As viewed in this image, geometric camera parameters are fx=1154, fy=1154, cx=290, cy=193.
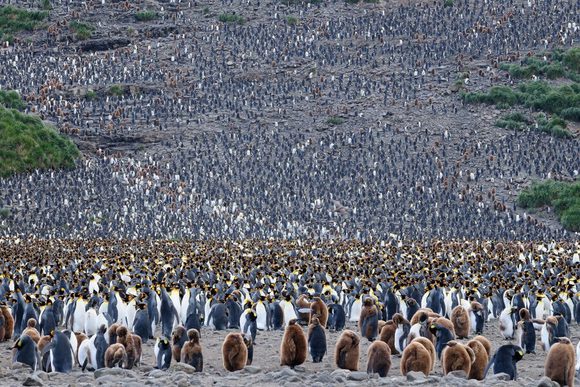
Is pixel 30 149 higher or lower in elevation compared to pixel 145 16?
lower

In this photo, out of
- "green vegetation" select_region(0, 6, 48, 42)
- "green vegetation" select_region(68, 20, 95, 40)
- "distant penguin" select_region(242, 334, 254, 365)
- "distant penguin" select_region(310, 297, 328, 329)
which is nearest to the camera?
"distant penguin" select_region(242, 334, 254, 365)

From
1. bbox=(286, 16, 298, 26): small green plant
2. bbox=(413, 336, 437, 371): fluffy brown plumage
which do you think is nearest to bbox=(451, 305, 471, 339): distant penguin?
bbox=(413, 336, 437, 371): fluffy brown plumage

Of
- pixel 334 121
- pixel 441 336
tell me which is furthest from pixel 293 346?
pixel 334 121

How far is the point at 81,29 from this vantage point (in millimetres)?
72188

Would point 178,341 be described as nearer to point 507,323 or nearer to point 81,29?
point 507,323

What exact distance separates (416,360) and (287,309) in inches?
195

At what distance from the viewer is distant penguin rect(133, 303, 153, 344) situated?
1619cm

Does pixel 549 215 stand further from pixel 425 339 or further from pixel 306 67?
pixel 425 339

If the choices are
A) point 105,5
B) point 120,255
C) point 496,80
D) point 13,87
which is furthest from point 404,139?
point 105,5

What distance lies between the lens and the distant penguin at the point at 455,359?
12.8 metres

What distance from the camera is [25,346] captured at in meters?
14.0

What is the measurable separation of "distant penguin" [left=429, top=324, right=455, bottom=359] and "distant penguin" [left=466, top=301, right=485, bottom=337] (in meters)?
3.45

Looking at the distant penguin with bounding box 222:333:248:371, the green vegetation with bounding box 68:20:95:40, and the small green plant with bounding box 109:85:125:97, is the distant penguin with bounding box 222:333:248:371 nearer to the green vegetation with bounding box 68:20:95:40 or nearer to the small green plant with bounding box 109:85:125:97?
the small green plant with bounding box 109:85:125:97

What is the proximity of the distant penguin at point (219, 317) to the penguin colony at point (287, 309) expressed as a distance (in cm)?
2
